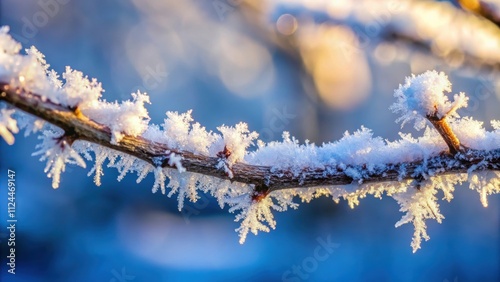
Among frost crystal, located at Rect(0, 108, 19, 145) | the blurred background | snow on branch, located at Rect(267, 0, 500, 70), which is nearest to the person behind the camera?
frost crystal, located at Rect(0, 108, 19, 145)

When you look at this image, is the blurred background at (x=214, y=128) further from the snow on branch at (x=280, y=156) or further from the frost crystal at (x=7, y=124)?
the frost crystal at (x=7, y=124)

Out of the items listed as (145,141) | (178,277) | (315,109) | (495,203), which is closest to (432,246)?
(495,203)

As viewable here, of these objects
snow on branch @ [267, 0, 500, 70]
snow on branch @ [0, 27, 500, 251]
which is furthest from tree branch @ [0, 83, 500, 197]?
snow on branch @ [267, 0, 500, 70]

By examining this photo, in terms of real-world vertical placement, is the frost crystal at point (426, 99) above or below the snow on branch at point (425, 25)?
below

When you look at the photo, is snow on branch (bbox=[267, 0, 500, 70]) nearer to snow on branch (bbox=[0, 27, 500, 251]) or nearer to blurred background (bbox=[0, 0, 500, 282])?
snow on branch (bbox=[0, 27, 500, 251])

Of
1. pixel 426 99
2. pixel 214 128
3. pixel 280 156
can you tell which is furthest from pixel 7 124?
pixel 214 128

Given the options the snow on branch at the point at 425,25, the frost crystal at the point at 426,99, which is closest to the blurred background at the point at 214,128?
the snow on branch at the point at 425,25
